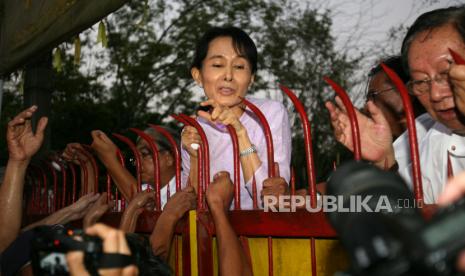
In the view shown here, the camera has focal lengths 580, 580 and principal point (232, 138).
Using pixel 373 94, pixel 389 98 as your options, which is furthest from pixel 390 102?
pixel 373 94

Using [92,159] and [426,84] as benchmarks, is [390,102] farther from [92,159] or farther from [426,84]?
[92,159]

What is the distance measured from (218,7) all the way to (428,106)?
50.5 ft

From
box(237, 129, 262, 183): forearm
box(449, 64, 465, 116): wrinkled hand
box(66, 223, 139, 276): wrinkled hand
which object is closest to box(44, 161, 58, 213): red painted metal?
box(237, 129, 262, 183): forearm

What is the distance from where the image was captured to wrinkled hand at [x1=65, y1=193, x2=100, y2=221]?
315 centimetres

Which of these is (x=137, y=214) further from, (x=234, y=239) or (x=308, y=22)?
(x=308, y=22)

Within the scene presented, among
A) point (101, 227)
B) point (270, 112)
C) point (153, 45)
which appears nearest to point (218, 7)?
point (153, 45)

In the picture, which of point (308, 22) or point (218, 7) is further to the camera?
point (218, 7)

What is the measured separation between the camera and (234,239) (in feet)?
6.83

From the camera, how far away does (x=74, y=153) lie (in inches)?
148

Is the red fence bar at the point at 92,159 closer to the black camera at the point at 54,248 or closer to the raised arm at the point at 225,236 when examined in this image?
the raised arm at the point at 225,236

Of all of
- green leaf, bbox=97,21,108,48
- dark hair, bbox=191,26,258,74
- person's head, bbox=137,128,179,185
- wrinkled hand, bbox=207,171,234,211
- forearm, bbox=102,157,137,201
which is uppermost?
green leaf, bbox=97,21,108,48

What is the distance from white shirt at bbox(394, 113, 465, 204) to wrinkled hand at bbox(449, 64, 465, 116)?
1.70 ft

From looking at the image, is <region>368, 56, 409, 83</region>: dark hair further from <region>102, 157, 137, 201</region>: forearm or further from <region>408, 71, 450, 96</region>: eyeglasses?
<region>102, 157, 137, 201</region>: forearm

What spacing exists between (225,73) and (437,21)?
3.79ft
